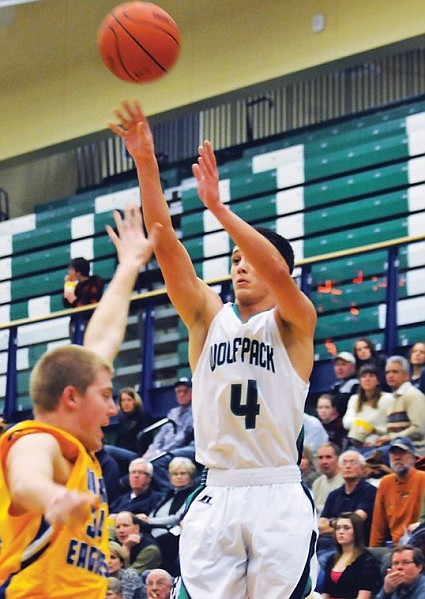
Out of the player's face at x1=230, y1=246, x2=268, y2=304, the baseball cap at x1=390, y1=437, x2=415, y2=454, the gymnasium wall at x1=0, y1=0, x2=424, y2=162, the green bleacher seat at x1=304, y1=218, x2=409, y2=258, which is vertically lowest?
the baseball cap at x1=390, y1=437, x2=415, y2=454

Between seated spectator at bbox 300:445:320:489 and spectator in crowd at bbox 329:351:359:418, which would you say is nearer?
seated spectator at bbox 300:445:320:489

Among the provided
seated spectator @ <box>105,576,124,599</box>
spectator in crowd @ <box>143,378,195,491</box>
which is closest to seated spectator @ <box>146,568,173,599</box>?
seated spectator @ <box>105,576,124,599</box>

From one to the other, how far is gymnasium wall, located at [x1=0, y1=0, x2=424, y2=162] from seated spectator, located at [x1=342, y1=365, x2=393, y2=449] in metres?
6.33

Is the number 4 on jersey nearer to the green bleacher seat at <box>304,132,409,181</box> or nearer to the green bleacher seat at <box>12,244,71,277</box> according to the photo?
the green bleacher seat at <box>304,132,409,181</box>

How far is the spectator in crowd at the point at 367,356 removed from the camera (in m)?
12.0

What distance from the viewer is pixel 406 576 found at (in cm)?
876

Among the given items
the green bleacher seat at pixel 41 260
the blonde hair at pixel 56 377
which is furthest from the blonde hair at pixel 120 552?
the green bleacher seat at pixel 41 260

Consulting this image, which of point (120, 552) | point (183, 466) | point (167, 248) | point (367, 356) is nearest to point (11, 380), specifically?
point (183, 466)

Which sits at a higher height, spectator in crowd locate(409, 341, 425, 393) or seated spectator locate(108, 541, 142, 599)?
spectator in crowd locate(409, 341, 425, 393)

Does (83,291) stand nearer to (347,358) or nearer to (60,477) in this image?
(347,358)

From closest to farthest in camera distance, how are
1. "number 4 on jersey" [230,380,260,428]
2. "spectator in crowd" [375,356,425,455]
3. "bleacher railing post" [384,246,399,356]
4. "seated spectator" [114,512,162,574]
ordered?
"number 4 on jersey" [230,380,260,428], "seated spectator" [114,512,162,574], "spectator in crowd" [375,356,425,455], "bleacher railing post" [384,246,399,356]

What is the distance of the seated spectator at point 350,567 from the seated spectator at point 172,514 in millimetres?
1784

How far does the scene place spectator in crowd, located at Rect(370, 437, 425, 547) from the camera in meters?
9.92

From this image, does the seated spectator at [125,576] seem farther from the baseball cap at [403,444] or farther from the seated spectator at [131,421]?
the seated spectator at [131,421]
